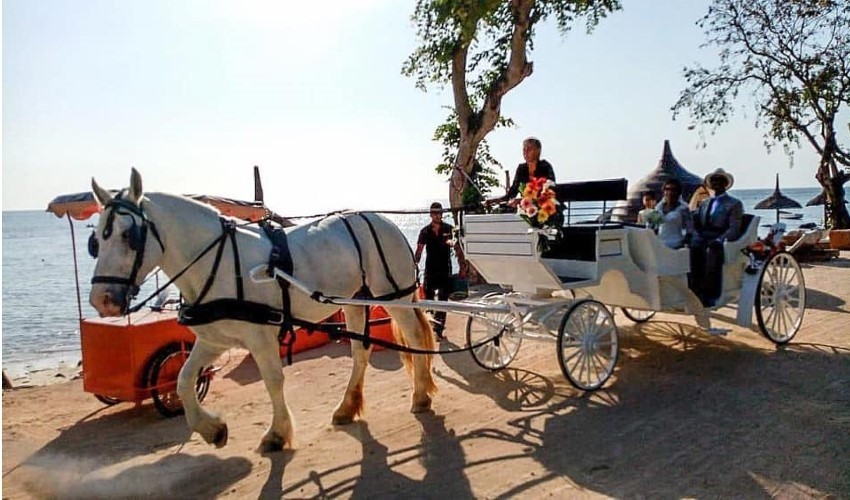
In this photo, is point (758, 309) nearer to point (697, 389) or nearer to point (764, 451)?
point (697, 389)

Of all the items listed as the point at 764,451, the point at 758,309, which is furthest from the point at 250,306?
the point at 758,309

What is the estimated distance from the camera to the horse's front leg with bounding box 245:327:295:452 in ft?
15.1

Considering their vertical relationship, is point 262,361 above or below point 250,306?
below

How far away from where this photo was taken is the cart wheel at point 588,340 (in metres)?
5.52

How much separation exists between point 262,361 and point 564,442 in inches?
Answer: 90.4

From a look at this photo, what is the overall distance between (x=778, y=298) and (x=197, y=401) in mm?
6265

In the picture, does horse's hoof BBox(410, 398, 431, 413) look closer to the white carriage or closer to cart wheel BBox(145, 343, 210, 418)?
the white carriage

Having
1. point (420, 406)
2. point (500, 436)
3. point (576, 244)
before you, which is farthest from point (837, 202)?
point (500, 436)

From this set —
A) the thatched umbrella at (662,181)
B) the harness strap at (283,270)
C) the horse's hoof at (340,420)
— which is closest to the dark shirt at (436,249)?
the horse's hoof at (340,420)

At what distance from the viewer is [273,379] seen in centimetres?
466

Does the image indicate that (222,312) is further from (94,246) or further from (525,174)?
(525,174)

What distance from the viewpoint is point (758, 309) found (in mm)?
6727

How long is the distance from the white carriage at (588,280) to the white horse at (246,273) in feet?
2.75

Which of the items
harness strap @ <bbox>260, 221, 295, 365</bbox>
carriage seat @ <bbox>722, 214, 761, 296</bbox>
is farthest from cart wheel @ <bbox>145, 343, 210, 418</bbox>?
carriage seat @ <bbox>722, 214, 761, 296</bbox>
